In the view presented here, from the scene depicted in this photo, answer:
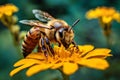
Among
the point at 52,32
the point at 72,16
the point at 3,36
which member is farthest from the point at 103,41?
the point at 52,32

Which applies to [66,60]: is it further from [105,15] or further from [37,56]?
[105,15]

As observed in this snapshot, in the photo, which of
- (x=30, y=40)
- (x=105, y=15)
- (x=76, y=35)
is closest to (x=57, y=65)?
(x=30, y=40)

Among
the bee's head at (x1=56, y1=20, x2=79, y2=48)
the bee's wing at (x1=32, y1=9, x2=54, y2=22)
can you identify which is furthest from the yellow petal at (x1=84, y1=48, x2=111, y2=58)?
the bee's wing at (x1=32, y1=9, x2=54, y2=22)

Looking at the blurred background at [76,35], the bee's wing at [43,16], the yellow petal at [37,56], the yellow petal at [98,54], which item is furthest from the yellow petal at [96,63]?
the blurred background at [76,35]

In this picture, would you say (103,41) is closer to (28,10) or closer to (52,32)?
(28,10)

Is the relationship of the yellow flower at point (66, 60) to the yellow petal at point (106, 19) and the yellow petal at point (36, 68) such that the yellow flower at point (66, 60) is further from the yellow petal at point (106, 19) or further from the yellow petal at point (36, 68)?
the yellow petal at point (106, 19)

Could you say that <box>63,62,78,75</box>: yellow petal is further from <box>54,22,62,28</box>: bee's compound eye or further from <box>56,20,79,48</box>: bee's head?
<box>54,22,62,28</box>: bee's compound eye
